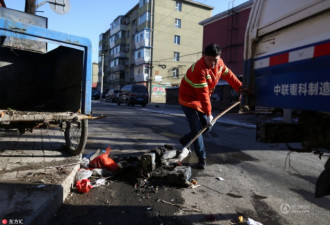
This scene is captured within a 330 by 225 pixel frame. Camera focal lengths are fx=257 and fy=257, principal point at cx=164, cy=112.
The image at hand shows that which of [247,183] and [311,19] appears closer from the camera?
[311,19]

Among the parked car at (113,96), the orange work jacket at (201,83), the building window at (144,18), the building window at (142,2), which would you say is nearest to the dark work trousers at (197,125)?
the orange work jacket at (201,83)

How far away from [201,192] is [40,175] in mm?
1946

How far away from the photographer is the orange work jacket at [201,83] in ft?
12.4

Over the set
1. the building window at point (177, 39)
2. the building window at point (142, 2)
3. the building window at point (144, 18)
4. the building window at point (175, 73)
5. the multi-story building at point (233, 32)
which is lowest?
the building window at point (175, 73)

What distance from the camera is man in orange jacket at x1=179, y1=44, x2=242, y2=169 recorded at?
12.3 ft

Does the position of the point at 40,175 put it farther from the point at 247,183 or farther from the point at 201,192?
the point at 247,183

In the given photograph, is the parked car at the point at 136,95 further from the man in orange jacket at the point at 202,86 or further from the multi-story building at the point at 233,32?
the man in orange jacket at the point at 202,86

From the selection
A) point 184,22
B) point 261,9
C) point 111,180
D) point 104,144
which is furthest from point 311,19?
point 184,22

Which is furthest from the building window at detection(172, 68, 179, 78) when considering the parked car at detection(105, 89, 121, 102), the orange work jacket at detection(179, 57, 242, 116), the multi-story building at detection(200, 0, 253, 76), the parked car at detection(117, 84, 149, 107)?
the orange work jacket at detection(179, 57, 242, 116)

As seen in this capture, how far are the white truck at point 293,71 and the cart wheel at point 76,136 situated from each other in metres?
2.46

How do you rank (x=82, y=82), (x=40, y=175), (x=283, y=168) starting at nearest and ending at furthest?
(x=40, y=175) → (x=82, y=82) → (x=283, y=168)

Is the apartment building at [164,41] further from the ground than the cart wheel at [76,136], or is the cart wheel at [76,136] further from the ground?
the apartment building at [164,41]

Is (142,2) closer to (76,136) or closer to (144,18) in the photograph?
(144,18)

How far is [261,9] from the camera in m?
2.47
